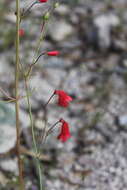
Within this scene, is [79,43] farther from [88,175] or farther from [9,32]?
[88,175]

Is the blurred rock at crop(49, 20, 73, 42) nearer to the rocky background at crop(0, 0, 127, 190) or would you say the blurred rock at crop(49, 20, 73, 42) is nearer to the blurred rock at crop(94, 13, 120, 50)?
the rocky background at crop(0, 0, 127, 190)

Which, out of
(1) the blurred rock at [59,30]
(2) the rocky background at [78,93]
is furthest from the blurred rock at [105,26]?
(1) the blurred rock at [59,30]

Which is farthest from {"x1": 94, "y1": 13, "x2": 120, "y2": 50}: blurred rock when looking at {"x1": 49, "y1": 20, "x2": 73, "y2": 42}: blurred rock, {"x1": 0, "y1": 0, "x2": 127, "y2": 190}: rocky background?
{"x1": 49, "y1": 20, "x2": 73, "y2": 42}: blurred rock

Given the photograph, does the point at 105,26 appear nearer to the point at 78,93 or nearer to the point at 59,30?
the point at 59,30

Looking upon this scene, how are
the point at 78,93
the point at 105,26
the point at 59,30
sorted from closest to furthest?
the point at 78,93 < the point at 105,26 < the point at 59,30

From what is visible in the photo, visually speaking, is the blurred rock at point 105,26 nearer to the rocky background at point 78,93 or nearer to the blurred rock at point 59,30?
the rocky background at point 78,93

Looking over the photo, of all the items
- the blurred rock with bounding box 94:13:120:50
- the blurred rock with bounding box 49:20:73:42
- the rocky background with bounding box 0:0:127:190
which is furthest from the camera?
the blurred rock with bounding box 49:20:73:42

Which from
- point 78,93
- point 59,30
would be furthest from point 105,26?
point 78,93

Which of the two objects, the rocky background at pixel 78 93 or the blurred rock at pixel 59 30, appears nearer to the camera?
the rocky background at pixel 78 93
